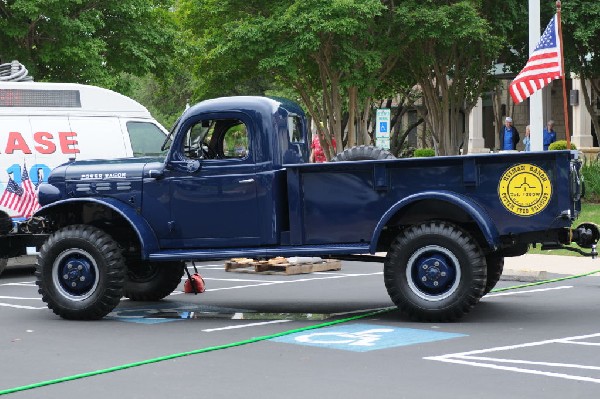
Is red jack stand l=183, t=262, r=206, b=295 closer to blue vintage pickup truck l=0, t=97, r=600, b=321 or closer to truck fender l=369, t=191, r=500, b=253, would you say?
blue vintage pickup truck l=0, t=97, r=600, b=321

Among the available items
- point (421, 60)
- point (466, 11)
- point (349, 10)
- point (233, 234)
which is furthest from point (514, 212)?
point (421, 60)

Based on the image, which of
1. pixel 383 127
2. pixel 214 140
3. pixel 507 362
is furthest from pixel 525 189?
pixel 383 127

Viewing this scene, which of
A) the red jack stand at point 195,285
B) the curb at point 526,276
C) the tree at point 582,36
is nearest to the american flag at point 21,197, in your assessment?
the red jack stand at point 195,285

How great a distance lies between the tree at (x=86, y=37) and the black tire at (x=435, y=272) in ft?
65.0

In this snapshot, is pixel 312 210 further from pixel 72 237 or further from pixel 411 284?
pixel 72 237

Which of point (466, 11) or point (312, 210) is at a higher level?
point (466, 11)

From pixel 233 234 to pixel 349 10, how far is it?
73.8 ft

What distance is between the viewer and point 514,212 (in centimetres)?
1192

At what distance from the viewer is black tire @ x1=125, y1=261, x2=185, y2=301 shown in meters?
14.6

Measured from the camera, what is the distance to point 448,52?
4047 cm

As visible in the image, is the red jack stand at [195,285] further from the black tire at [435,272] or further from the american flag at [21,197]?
the black tire at [435,272]

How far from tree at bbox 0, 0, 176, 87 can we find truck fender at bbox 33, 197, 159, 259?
17.8m

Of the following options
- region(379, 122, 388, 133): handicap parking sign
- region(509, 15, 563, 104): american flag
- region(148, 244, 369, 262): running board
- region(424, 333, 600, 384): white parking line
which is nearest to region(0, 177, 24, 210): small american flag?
region(148, 244, 369, 262): running board

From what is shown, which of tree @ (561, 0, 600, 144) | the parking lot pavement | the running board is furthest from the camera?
tree @ (561, 0, 600, 144)
